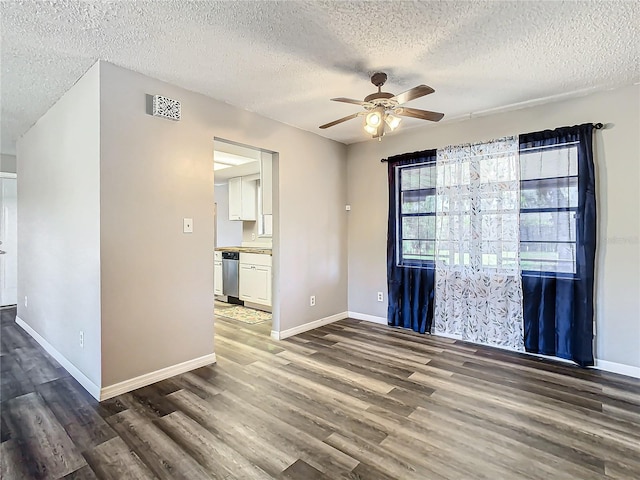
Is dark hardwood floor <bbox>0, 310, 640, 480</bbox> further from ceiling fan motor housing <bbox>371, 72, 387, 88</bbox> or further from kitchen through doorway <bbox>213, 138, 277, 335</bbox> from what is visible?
ceiling fan motor housing <bbox>371, 72, 387, 88</bbox>

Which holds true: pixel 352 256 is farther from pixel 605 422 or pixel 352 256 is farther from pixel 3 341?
pixel 3 341

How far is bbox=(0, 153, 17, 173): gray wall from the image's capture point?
5207 millimetres

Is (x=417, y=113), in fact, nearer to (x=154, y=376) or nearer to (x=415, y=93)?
(x=415, y=93)

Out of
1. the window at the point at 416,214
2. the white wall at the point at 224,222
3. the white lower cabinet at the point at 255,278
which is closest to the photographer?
the window at the point at 416,214

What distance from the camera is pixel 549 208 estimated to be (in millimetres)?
3252

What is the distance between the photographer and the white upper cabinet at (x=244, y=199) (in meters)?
6.46

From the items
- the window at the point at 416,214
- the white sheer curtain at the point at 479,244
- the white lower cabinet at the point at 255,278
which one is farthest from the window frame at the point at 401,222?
the white lower cabinet at the point at 255,278

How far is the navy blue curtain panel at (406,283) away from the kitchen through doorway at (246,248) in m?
1.53

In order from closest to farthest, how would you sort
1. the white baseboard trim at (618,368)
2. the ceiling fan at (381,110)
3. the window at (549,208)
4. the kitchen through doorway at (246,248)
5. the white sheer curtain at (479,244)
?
the ceiling fan at (381,110), the white baseboard trim at (618,368), the window at (549,208), the white sheer curtain at (479,244), the kitchen through doorway at (246,248)

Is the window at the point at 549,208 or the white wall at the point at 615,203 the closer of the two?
the white wall at the point at 615,203

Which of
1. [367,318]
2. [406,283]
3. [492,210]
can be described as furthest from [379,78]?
[367,318]

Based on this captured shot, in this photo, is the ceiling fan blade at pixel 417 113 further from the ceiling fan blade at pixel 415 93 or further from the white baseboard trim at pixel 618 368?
the white baseboard trim at pixel 618 368

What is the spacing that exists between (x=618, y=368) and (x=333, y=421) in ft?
8.59

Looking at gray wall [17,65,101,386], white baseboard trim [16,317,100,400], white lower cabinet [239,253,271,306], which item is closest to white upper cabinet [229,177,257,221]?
white lower cabinet [239,253,271,306]
